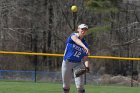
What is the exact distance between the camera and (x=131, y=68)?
2083cm

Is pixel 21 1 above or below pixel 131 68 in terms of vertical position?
above

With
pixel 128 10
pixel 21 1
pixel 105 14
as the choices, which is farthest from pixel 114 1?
pixel 21 1

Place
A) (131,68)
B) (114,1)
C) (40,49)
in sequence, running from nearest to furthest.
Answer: (131,68) < (114,1) < (40,49)

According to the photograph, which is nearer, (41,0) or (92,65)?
(92,65)

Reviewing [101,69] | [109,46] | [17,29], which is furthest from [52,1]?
[101,69]

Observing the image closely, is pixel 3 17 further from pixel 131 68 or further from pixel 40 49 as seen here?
pixel 131 68

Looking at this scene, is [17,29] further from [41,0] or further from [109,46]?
[109,46]

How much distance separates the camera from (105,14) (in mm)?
26547

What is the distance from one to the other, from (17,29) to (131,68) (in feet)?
33.8

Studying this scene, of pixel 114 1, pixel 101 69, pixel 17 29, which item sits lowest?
pixel 101 69

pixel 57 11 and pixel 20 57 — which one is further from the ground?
pixel 57 11

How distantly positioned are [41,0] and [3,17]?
2.79m

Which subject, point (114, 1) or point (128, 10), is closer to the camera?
point (114, 1)

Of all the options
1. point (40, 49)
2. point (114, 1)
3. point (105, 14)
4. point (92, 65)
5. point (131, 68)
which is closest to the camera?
point (131, 68)
